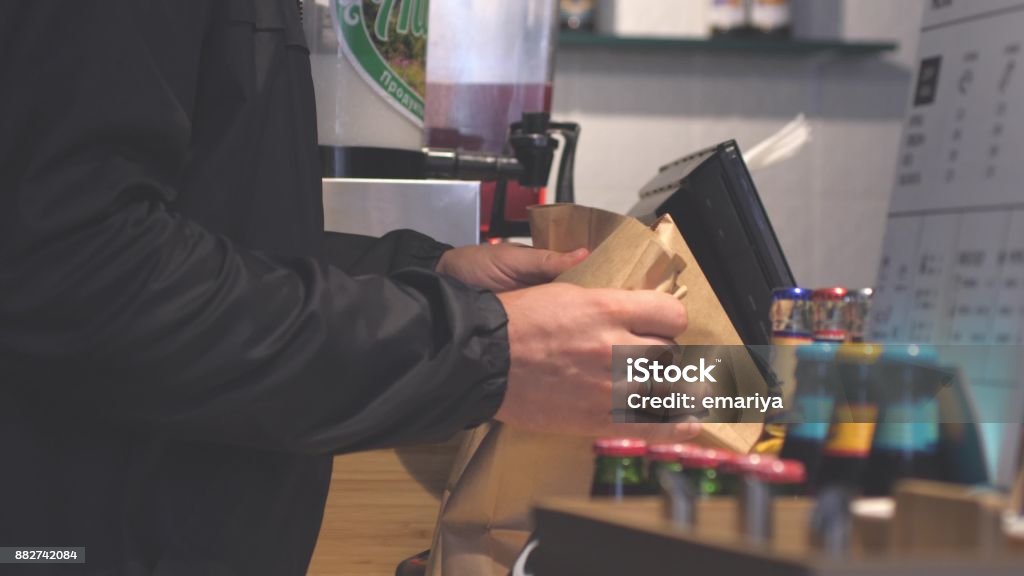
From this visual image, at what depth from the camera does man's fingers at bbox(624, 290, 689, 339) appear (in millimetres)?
795

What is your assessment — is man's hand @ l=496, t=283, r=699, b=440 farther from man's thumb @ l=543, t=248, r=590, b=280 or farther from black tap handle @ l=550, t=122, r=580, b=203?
black tap handle @ l=550, t=122, r=580, b=203

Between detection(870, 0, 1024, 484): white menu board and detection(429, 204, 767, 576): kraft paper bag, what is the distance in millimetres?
565

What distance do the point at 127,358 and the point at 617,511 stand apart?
1.15ft

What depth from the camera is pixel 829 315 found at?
31.9 inches

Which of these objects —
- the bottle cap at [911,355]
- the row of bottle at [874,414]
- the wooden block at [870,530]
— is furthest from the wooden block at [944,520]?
the bottle cap at [911,355]

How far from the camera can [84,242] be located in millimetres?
684

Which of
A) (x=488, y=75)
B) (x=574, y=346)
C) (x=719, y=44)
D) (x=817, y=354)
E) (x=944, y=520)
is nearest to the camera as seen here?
(x=944, y=520)

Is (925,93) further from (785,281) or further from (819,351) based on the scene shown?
(819,351)


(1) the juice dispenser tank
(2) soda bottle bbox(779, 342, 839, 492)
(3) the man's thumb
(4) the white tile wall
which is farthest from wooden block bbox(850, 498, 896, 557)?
(4) the white tile wall

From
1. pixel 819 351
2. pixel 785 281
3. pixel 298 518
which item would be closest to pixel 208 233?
pixel 298 518

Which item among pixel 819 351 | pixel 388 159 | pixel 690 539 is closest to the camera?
pixel 690 539

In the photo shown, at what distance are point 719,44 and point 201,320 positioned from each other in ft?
6.69

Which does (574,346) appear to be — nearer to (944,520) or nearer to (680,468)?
(680,468)
